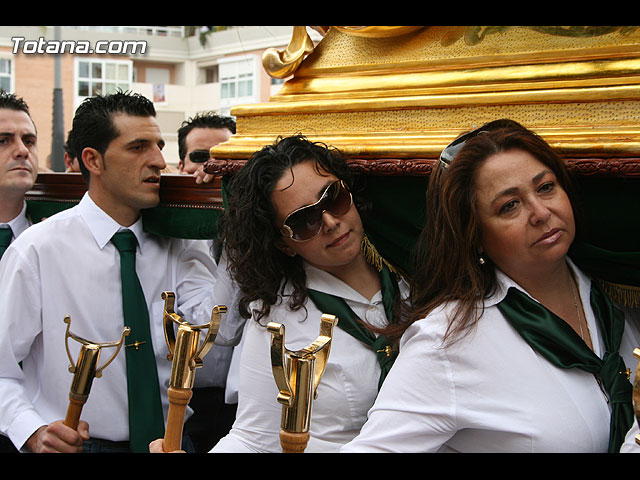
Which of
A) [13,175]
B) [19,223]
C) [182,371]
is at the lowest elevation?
[182,371]

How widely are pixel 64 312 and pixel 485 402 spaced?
5.27 ft

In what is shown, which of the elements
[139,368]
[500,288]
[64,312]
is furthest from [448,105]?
Answer: [64,312]

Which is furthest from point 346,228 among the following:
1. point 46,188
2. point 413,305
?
point 46,188

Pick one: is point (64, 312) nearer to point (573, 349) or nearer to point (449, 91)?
point (449, 91)

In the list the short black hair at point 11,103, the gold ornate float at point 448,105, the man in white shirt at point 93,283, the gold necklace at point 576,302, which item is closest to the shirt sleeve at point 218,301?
the man in white shirt at point 93,283

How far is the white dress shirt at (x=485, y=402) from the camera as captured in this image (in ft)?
4.72

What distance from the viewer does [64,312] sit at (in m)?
2.52

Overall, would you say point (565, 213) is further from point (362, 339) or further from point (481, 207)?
point (362, 339)

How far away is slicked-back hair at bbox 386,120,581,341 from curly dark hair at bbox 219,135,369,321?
1.18 feet

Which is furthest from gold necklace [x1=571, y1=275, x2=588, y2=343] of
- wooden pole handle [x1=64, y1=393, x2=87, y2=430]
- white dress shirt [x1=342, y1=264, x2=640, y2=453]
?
wooden pole handle [x1=64, y1=393, x2=87, y2=430]

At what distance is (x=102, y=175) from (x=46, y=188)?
0.65 metres

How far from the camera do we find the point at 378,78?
1992 mm

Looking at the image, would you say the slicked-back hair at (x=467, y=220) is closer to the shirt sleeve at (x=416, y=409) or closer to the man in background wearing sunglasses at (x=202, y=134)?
the shirt sleeve at (x=416, y=409)

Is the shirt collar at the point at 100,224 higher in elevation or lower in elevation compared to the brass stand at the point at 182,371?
higher
